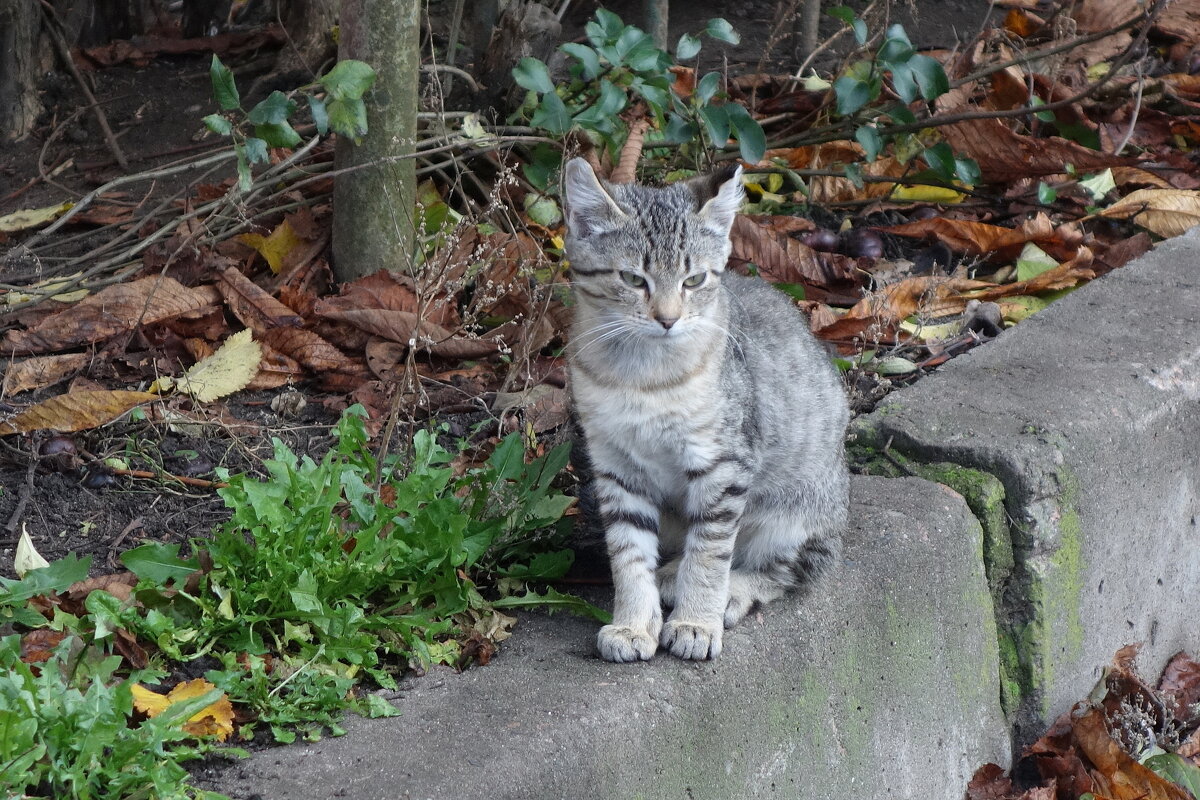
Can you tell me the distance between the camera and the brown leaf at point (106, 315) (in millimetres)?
4285

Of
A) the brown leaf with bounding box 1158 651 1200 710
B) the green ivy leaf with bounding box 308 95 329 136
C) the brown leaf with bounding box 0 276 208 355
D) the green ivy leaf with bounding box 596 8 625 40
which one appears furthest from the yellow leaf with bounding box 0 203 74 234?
the brown leaf with bounding box 1158 651 1200 710

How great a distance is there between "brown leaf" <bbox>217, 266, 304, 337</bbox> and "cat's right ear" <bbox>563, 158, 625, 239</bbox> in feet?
5.10

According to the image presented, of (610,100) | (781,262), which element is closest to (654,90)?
(610,100)

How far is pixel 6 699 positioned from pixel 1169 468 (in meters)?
3.39

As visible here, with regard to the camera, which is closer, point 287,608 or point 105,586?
point 287,608

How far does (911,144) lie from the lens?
566 centimetres

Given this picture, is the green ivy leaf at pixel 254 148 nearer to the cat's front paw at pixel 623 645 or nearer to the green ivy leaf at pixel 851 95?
the cat's front paw at pixel 623 645

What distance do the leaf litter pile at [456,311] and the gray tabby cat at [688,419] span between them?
25cm

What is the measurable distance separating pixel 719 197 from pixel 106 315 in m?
2.33

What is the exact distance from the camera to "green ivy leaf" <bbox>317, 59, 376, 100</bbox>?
388 centimetres

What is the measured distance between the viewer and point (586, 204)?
3193mm

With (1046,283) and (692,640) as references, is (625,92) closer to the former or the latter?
(1046,283)

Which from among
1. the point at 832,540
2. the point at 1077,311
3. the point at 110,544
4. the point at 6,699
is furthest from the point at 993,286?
the point at 6,699

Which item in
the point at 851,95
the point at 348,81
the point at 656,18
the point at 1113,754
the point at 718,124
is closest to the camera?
the point at 1113,754
